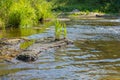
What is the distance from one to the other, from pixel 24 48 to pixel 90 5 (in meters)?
54.2

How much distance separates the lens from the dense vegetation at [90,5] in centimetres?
6358

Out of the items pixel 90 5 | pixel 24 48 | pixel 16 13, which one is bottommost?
pixel 90 5

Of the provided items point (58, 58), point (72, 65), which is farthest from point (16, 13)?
point (72, 65)

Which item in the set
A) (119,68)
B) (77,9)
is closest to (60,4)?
(77,9)

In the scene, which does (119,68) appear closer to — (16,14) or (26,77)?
(26,77)

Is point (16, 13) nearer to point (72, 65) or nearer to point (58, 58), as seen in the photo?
point (58, 58)

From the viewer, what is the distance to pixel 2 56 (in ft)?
46.2

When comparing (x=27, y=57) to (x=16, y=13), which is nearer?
(x=27, y=57)

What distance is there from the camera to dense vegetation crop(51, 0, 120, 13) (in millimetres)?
63584

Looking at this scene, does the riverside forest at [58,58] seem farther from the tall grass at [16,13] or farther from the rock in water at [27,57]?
the tall grass at [16,13]

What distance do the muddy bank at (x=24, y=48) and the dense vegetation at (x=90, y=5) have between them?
43467 mm

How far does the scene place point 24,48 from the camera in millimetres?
16156

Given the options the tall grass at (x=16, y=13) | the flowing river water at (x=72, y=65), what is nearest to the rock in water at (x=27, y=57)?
the flowing river water at (x=72, y=65)

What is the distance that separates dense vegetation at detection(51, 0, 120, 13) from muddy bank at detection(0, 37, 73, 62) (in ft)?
143
